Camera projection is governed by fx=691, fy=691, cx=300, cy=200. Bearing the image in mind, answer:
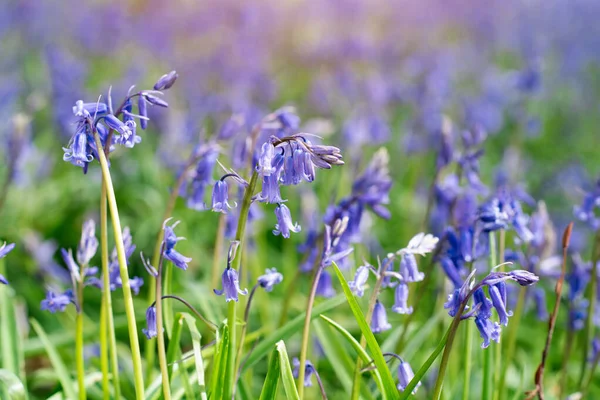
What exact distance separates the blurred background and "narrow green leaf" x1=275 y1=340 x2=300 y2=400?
3.95ft

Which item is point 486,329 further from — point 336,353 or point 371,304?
point 336,353

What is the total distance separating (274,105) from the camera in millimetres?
9414

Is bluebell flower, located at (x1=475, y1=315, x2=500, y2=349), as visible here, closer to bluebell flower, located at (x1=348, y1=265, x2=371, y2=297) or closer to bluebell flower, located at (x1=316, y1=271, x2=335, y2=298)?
bluebell flower, located at (x1=348, y1=265, x2=371, y2=297)

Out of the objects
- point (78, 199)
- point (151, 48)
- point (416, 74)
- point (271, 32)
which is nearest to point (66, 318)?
point (78, 199)

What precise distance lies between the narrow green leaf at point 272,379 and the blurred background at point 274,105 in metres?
1.17

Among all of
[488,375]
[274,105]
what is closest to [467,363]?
[488,375]

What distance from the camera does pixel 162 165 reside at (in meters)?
6.29

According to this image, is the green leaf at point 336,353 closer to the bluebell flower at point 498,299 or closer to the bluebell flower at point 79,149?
the bluebell flower at point 498,299

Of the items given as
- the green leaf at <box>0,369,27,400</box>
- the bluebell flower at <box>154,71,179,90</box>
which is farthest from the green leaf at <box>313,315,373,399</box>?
the bluebell flower at <box>154,71,179,90</box>

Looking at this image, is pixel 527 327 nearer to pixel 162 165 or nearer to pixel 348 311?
pixel 348 311

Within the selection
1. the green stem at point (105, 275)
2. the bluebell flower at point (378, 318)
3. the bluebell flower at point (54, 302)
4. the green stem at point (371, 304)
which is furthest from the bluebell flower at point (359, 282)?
the bluebell flower at point (54, 302)

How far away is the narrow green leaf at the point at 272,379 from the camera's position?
228 cm

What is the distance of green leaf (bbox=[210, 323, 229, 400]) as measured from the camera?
2.23 meters

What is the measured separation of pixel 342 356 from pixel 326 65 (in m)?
9.17
